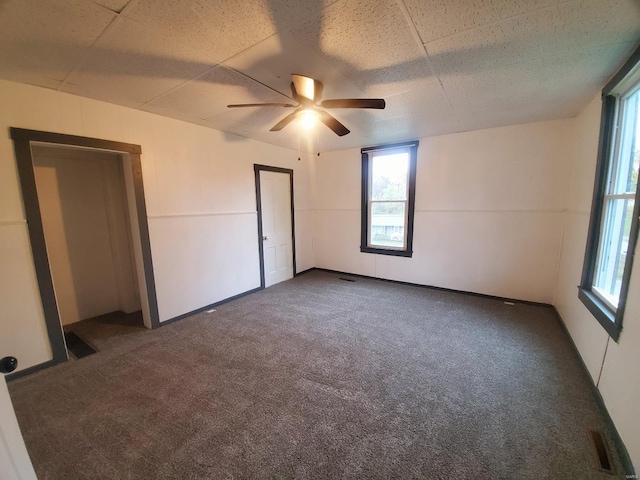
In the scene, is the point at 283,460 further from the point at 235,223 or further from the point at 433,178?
the point at 433,178

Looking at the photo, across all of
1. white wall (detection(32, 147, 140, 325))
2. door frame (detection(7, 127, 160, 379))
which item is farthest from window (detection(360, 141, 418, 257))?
white wall (detection(32, 147, 140, 325))

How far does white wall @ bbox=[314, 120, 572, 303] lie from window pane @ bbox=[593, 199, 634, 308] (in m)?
1.26

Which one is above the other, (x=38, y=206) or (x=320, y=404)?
(x=38, y=206)

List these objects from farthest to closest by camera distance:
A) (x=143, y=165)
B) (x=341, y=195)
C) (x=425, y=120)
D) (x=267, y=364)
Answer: (x=341, y=195), (x=425, y=120), (x=143, y=165), (x=267, y=364)

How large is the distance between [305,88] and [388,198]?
2.92 m

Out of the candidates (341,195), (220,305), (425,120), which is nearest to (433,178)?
(425,120)

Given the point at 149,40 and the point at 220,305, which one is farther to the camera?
the point at 220,305

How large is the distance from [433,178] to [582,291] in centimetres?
234

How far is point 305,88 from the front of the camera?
1.95 metres

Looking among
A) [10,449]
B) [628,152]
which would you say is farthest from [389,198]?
[10,449]

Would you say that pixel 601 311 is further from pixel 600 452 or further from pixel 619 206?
pixel 600 452

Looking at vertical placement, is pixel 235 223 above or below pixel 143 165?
below

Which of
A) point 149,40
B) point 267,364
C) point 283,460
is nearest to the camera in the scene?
point 283,460

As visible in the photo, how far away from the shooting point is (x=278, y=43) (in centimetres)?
164
